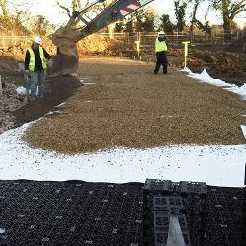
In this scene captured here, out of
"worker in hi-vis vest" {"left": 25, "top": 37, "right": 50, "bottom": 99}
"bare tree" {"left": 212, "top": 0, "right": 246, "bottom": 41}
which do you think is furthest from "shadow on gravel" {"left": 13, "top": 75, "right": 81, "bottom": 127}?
"bare tree" {"left": 212, "top": 0, "right": 246, "bottom": 41}

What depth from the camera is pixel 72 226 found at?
14.1 ft

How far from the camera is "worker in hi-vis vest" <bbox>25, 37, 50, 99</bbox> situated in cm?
1152

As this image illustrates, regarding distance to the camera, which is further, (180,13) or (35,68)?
(180,13)

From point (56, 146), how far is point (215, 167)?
2.40 metres

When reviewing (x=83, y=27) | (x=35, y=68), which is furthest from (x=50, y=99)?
(x=83, y=27)

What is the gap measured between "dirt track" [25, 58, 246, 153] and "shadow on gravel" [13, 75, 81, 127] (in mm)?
460

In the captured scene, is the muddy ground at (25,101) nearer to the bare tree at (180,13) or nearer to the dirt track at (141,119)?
the dirt track at (141,119)

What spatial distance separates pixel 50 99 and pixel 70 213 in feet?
24.1

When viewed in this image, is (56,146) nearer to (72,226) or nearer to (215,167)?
(215,167)

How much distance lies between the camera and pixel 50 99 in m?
11.7

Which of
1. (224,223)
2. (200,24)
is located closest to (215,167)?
(224,223)

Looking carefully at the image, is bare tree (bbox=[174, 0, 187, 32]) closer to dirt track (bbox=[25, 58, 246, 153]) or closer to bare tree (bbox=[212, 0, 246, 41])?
bare tree (bbox=[212, 0, 246, 41])

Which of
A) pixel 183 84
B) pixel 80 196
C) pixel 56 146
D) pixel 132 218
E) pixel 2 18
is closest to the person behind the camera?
pixel 132 218

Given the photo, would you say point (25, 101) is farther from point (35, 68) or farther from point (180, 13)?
point (180, 13)
